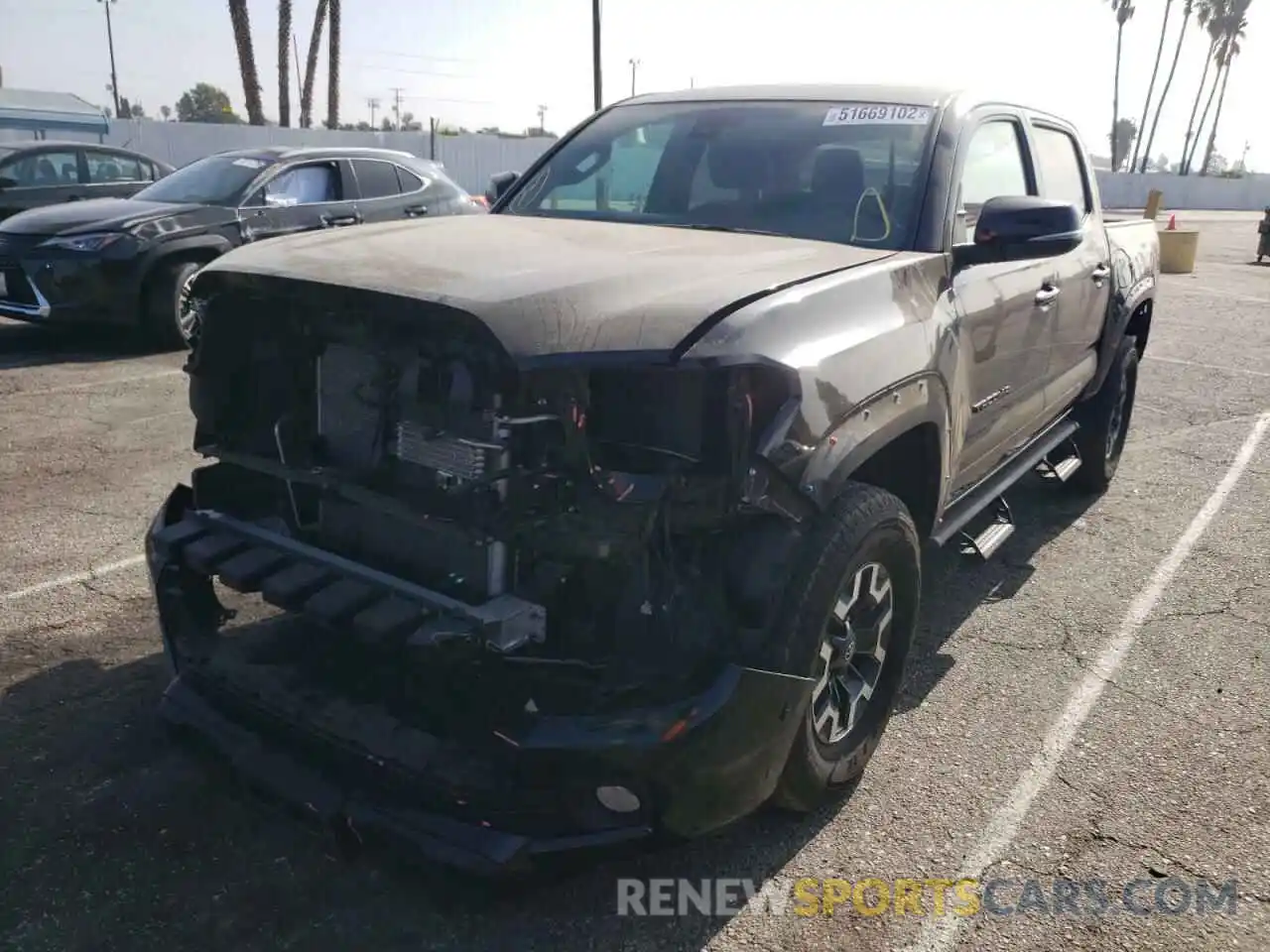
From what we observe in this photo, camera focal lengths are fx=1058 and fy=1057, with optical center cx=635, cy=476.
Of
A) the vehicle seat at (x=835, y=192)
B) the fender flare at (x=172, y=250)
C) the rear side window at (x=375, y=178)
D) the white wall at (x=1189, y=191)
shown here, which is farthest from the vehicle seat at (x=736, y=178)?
the white wall at (x=1189, y=191)

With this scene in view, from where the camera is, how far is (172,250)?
8.52 meters

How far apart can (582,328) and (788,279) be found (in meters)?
0.66

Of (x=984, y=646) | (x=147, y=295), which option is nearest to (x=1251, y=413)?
(x=984, y=646)

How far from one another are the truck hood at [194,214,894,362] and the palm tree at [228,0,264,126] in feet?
89.7

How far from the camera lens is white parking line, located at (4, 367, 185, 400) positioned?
24.0 ft

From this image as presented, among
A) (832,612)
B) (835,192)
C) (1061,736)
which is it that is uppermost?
(835,192)

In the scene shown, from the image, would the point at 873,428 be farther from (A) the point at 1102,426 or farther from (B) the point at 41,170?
(B) the point at 41,170

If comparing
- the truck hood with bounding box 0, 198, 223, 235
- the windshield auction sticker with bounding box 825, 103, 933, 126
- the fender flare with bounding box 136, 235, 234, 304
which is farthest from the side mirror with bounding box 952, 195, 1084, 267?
the truck hood with bounding box 0, 198, 223, 235

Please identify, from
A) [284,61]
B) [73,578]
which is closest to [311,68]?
[284,61]

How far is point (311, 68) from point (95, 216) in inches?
1194

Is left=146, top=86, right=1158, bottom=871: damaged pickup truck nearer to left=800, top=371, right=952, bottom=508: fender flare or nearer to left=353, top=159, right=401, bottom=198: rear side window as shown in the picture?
left=800, top=371, right=952, bottom=508: fender flare

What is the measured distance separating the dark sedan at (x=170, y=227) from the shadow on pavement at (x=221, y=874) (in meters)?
5.06

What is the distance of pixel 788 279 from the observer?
2.72 metres

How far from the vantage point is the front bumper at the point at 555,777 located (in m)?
2.24
